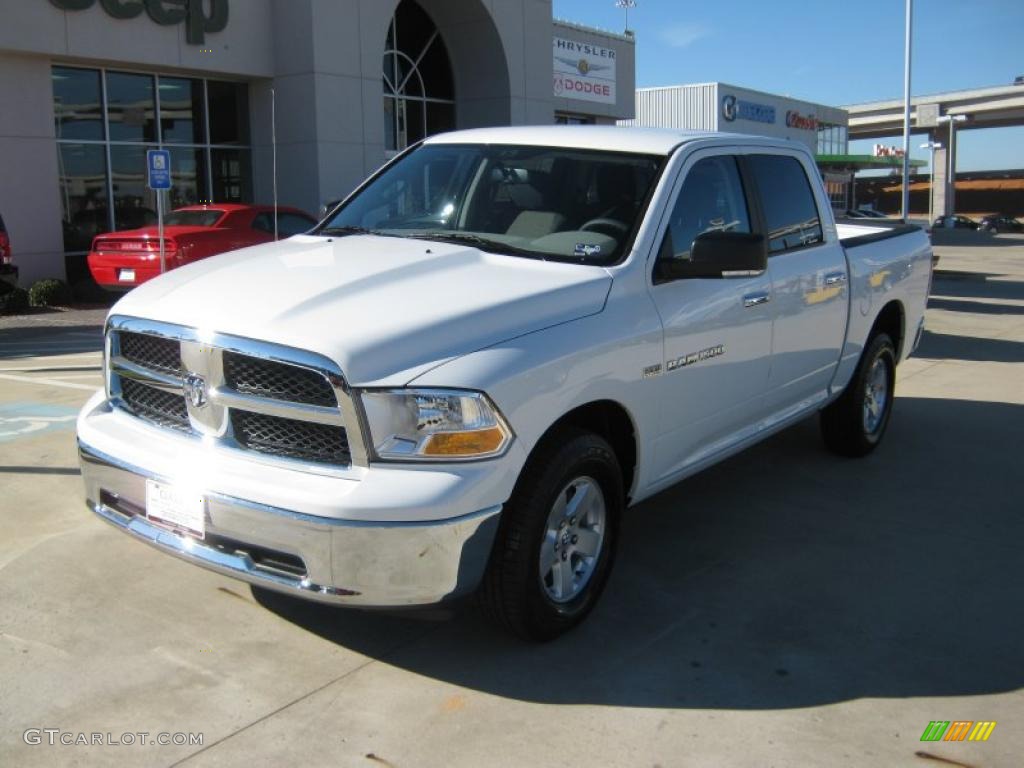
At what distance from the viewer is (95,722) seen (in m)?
3.41

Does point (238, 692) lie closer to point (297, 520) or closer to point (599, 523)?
Answer: point (297, 520)

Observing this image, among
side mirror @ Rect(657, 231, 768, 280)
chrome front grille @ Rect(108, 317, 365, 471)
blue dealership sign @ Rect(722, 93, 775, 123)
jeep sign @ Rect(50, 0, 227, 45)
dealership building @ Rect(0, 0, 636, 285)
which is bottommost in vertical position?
chrome front grille @ Rect(108, 317, 365, 471)

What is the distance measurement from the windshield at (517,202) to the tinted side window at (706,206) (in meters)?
0.19

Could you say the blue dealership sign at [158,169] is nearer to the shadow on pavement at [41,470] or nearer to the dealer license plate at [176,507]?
the shadow on pavement at [41,470]

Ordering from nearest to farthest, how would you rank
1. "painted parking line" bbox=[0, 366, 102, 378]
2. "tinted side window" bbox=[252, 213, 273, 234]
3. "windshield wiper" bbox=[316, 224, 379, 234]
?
"windshield wiper" bbox=[316, 224, 379, 234]
"painted parking line" bbox=[0, 366, 102, 378]
"tinted side window" bbox=[252, 213, 273, 234]

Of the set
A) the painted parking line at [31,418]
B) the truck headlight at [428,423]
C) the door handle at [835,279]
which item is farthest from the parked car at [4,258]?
the truck headlight at [428,423]

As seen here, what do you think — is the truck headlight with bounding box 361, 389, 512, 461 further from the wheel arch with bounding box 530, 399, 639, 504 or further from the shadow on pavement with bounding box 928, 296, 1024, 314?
the shadow on pavement with bounding box 928, 296, 1024, 314

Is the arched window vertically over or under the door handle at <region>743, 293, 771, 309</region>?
over

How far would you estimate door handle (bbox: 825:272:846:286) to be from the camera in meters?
5.89

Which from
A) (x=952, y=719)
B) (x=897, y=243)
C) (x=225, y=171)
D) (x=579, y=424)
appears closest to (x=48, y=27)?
(x=225, y=171)

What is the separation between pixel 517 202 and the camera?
486 cm

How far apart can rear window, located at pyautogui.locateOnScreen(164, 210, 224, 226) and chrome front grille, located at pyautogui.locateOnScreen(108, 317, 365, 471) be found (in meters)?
12.1

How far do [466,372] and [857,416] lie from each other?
13.2 ft

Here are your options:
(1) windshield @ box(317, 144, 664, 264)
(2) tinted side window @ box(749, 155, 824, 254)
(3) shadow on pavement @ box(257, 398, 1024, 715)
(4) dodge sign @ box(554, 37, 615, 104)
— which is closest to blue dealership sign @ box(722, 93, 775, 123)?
(4) dodge sign @ box(554, 37, 615, 104)
